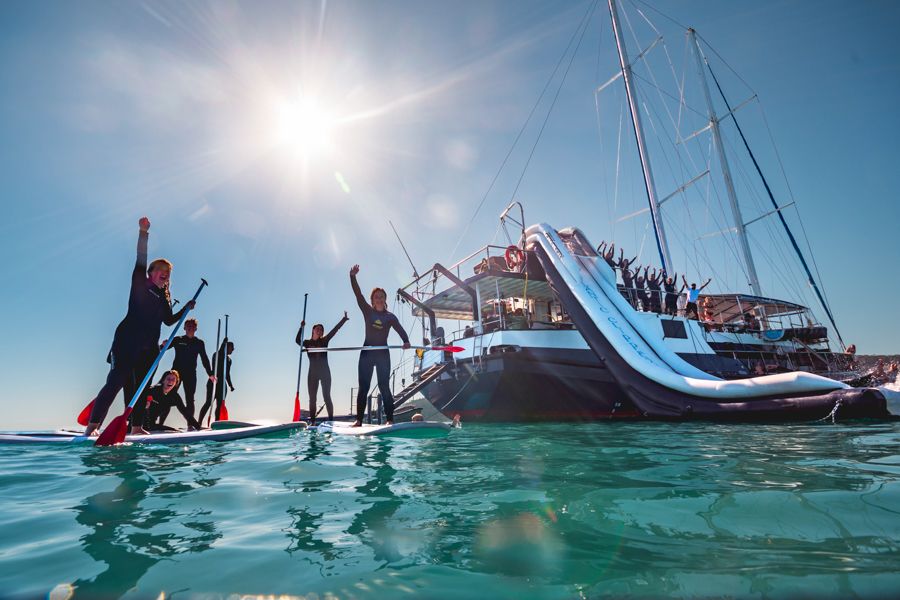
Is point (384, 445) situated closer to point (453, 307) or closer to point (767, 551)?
point (767, 551)

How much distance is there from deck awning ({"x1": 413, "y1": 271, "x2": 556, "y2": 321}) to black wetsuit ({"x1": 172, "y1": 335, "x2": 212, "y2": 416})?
8.15m

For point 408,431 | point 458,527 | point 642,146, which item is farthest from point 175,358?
point 642,146

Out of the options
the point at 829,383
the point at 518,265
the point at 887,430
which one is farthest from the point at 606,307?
the point at 887,430

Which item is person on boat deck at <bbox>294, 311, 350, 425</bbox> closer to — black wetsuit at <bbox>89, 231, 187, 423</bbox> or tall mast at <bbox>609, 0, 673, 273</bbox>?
black wetsuit at <bbox>89, 231, 187, 423</bbox>

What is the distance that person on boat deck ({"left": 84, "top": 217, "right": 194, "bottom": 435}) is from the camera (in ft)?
17.2

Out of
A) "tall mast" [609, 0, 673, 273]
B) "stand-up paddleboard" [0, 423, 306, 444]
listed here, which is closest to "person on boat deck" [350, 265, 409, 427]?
"stand-up paddleboard" [0, 423, 306, 444]

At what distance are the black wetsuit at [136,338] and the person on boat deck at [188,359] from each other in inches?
85.7

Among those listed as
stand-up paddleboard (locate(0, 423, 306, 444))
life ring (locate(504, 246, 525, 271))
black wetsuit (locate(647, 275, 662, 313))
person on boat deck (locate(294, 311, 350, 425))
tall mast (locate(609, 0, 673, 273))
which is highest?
tall mast (locate(609, 0, 673, 273))

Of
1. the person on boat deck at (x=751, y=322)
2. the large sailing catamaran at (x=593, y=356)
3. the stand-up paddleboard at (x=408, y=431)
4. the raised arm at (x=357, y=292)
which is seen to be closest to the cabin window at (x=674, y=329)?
the large sailing catamaran at (x=593, y=356)

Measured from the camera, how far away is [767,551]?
68.1 inches

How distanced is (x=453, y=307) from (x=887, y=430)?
13033 mm

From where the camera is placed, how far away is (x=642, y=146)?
61.7 ft

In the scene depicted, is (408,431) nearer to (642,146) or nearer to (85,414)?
(85,414)

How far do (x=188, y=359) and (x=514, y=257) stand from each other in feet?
32.4
